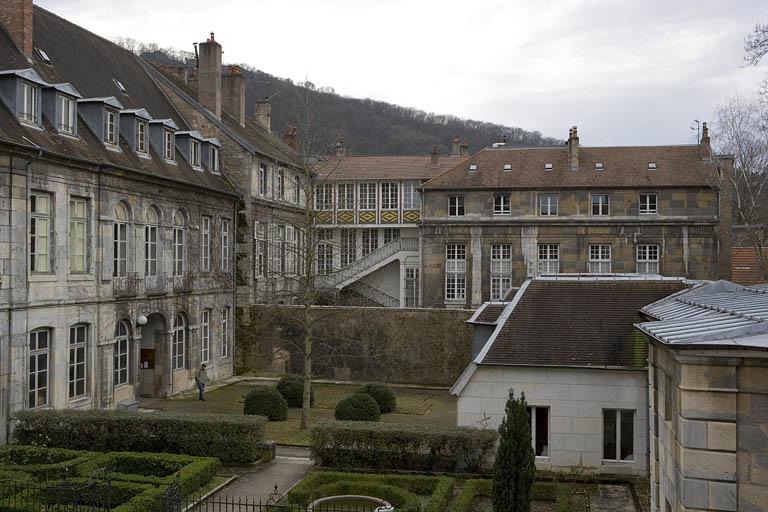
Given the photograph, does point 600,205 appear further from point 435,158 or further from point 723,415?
point 723,415

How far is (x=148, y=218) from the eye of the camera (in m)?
27.2

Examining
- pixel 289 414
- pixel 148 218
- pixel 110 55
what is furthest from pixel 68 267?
pixel 110 55

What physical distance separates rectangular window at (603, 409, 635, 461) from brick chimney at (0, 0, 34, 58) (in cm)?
1998

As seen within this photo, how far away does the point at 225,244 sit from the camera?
33.9 m

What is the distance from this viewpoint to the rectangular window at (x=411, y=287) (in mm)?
44312

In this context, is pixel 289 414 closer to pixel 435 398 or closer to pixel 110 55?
pixel 435 398

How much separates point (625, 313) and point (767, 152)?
54.6 ft

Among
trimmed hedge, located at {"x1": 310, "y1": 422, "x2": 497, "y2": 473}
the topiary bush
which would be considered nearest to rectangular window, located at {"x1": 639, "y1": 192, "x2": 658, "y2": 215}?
the topiary bush

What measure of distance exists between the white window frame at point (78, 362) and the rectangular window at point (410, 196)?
26.6 m

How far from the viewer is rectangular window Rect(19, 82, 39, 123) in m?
21.0

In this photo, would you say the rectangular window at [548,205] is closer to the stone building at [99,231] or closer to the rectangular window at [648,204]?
the rectangular window at [648,204]

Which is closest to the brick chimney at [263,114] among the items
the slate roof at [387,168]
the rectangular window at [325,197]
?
the slate roof at [387,168]

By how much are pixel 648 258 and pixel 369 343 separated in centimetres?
1635

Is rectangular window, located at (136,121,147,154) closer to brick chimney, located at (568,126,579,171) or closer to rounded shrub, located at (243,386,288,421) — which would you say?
rounded shrub, located at (243,386,288,421)
